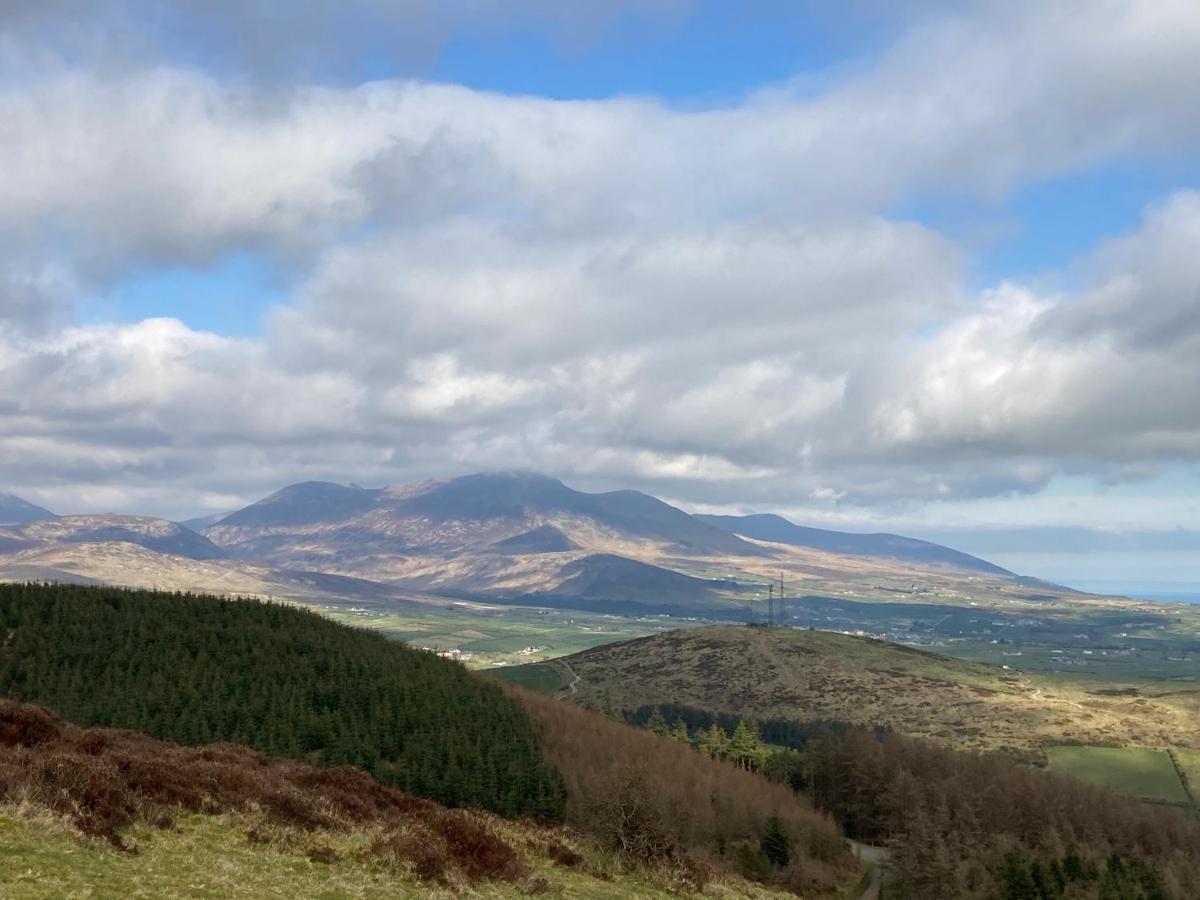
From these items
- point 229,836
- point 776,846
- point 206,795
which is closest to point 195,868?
point 229,836

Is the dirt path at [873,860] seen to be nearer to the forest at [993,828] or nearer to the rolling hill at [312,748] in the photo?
the forest at [993,828]

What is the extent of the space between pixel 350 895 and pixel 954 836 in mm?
118310

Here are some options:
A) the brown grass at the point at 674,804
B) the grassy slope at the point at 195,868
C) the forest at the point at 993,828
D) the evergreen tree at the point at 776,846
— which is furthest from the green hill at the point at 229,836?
Result: the evergreen tree at the point at 776,846

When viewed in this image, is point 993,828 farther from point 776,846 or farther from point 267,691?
point 267,691

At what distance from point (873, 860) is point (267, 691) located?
364 feet

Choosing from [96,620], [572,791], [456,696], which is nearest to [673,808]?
[572,791]

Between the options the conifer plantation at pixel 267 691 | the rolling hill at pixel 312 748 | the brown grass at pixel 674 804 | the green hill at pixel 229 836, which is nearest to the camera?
the green hill at pixel 229 836

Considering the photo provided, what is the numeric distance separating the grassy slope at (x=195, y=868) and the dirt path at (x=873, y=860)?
101m

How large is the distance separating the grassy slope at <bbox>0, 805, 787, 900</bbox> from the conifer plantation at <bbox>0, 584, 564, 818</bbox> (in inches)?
2934

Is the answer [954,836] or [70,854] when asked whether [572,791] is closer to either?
[954,836]

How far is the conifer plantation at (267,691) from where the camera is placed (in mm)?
123688

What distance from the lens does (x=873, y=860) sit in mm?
158250

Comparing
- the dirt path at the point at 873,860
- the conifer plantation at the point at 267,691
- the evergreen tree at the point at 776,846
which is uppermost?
the conifer plantation at the point at 267,691

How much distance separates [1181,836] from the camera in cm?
15388
